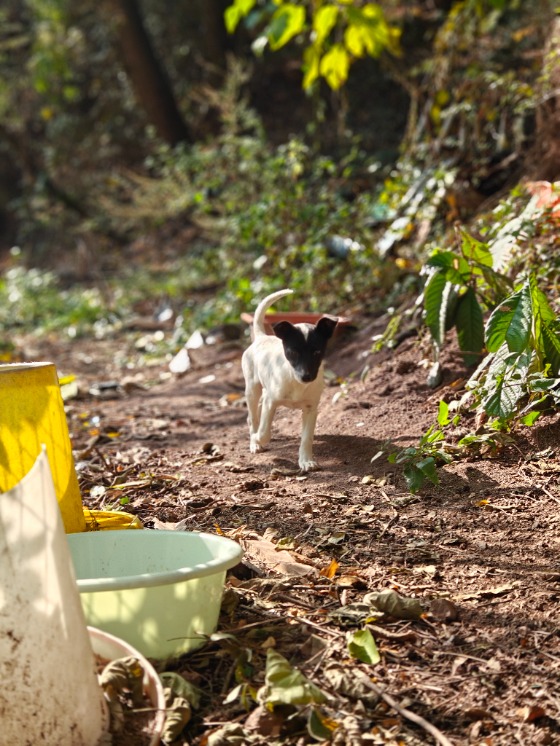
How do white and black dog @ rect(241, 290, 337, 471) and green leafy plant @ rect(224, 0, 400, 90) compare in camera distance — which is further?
green leafy plant @ rect(224, 0, 400, 90)

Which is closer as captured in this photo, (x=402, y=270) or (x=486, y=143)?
(x=402, y=270)

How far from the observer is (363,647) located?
2.31 meters

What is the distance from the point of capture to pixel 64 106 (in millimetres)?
16359

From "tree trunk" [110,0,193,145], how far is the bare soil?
9.23 metres

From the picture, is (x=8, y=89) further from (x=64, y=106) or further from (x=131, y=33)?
(x=131, y=33)

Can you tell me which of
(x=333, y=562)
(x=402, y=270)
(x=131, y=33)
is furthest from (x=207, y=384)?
(x=131, y=33)

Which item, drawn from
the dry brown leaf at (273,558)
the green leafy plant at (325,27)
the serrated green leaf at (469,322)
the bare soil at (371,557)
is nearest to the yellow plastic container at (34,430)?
the bare soil at (371,557)

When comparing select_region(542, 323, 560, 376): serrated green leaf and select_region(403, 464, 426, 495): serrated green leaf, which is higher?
select_region(542, 323, 560, 376): serrated green leaf

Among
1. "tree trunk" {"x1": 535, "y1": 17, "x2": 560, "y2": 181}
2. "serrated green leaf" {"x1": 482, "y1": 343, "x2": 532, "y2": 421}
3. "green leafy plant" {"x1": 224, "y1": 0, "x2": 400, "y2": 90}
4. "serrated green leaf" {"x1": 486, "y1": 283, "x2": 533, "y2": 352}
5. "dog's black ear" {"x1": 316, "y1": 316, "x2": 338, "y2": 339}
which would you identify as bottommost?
"serrated green leaf" {"x1": 482, "y1": 343, "x2": 532, "y2": 421}

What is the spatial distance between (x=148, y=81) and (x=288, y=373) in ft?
34.6

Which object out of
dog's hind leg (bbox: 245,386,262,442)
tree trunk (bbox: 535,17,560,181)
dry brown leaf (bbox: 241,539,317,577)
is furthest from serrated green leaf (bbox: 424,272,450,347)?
tree trunk (bbox: 535,17,560,181)

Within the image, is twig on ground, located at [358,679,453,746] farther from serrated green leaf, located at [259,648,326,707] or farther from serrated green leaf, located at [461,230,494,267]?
serrated green leaf, located at [461,230,494,267]

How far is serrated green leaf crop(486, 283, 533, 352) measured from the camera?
3451mm

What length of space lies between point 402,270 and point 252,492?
322 centimetres
